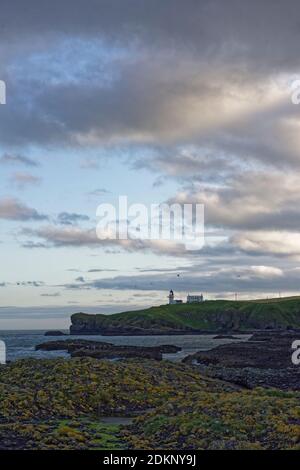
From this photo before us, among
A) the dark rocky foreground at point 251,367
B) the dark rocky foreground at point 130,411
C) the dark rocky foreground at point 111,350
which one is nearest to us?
the dark rocky foreground at point 130,411

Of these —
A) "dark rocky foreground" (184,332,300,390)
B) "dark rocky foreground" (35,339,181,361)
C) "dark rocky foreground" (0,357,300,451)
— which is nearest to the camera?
"dark rocky foreground" (0,357,300,451)

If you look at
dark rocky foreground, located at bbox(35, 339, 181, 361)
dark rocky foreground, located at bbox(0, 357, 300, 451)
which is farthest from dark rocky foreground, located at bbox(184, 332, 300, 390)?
dark rocky foreground, located at bbox(35, 339, 181, 361)

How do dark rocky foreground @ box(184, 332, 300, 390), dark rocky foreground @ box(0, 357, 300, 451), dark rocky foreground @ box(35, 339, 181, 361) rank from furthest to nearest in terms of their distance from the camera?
dark rocky foreground @ box(35, 339, 181, 361), dark rocky foreground @ box(184, 332, 300, 390), dark rocky foreground @ box(0, 357, 300, 451)

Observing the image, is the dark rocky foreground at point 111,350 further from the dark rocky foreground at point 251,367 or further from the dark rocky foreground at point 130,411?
the dark rocky foreground at point 130,411

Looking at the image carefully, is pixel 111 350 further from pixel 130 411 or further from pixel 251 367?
pixel 130 411

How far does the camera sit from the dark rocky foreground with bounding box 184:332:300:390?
4472 centimetres

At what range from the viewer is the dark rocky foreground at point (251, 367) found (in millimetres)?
44719

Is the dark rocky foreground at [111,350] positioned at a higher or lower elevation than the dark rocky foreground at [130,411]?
lower

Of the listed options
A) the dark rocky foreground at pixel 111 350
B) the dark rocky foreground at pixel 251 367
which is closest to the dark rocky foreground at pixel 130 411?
the dark rocky foreground at pixel 251 367

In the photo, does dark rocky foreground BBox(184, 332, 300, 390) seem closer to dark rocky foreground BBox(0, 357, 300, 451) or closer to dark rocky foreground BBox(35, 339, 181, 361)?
dark rocky foreground BBox(0, 357, 300, 451)

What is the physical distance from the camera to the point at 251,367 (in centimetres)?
6391

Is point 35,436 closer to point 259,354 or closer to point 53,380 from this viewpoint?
point 53,380

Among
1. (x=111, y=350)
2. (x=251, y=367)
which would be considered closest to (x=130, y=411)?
(x=251, y=367)

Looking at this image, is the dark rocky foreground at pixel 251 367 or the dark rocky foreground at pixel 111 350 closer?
the dark rocky foreground at pixel 251 367
